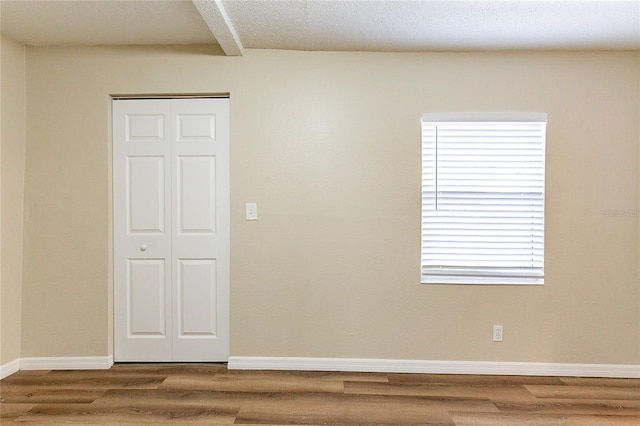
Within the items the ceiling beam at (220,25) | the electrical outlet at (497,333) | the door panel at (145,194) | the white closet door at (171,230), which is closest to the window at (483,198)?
the electrical outlet at (497,333)

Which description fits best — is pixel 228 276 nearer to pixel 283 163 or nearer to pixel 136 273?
pixel 136 273

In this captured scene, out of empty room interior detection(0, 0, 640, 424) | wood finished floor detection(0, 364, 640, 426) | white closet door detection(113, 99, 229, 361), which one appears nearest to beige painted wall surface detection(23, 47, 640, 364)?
empty room interior detection(0, 0, 640, 424)

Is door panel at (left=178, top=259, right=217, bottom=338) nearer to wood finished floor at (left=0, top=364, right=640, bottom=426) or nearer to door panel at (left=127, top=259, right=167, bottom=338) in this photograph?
door panel at (left=127, top=259, right=167, bottom=338)

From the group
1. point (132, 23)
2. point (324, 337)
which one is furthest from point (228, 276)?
point (132, 23)

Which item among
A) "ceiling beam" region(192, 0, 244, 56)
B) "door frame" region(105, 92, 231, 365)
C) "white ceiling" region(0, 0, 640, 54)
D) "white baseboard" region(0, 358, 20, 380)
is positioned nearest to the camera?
"ceiling beam" region(192, 0, 244, 56)

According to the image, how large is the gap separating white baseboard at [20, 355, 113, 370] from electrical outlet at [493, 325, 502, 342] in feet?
9.80

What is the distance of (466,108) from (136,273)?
2883 millimetres

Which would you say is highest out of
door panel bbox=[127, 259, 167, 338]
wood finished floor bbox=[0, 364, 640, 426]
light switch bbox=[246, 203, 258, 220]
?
light switch bbox=[246, 203, 258, 220]

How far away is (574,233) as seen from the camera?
363 centimetres

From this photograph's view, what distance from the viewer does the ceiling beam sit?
280 centimetres

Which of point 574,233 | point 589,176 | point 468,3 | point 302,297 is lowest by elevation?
point 302,297

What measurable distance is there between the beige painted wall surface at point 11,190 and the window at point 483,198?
3.11 metres

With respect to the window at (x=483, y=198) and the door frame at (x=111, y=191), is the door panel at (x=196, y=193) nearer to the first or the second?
the door frame at (x=111, y=191)

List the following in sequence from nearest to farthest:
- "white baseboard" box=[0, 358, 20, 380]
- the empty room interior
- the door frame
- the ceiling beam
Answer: the ceiling beam → "white baseboard" box=[0, 358, 20, 380] → the empty room interior → the door frame
